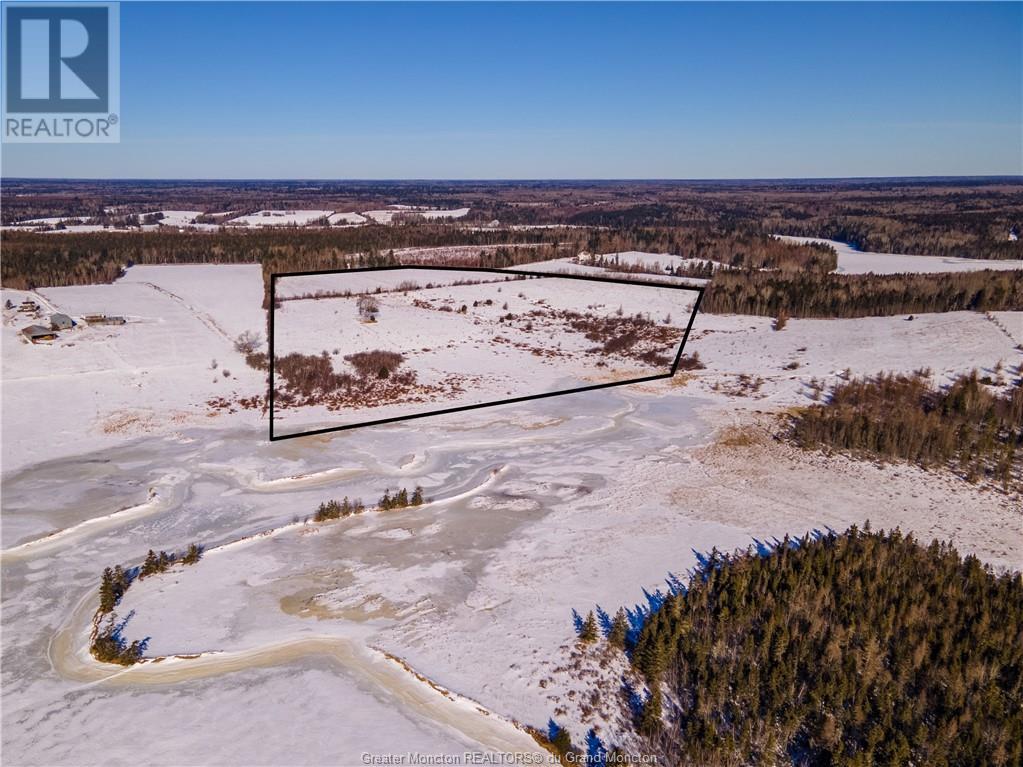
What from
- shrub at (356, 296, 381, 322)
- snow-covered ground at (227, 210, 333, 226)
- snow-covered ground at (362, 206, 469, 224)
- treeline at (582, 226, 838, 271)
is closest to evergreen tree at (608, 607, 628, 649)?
shrub at (356, 296, 381, 322)

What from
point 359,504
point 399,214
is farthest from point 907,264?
point 399,214

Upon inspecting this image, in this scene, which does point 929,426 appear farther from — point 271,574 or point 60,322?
point 60,322

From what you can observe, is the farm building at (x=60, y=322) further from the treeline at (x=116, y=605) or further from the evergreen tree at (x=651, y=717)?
the evergreen tree at (x=651, y=717)

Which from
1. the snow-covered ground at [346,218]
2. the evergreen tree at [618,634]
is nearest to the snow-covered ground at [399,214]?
the snow-covered ground at [346,218]

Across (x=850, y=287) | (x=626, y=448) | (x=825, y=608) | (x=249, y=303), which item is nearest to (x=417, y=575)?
(x=825, y=608)

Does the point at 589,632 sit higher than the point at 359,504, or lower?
lower

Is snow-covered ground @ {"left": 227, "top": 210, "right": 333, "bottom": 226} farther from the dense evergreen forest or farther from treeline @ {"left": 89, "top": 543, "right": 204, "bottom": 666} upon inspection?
the dense evergreen forest
